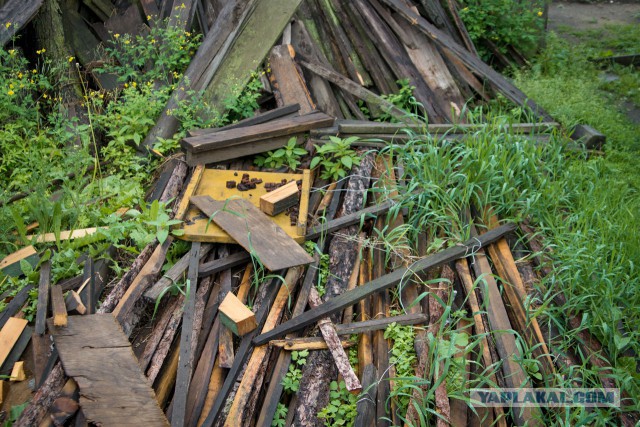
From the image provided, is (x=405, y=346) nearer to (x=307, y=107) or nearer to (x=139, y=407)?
(x=139, y=407)

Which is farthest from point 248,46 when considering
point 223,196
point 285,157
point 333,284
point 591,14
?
point 591,14

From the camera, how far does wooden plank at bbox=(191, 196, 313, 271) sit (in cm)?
381

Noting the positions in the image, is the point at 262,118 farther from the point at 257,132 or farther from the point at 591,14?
the point at 591,14

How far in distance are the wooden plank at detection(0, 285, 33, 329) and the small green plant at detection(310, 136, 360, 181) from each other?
2464 millimetres

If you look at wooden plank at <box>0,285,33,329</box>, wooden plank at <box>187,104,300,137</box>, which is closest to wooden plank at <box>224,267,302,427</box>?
→ wooden plank at <box>0,285,33,329</box>

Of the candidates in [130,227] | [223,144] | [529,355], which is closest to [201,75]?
[223,144]

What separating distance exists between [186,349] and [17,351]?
1112 millimetres

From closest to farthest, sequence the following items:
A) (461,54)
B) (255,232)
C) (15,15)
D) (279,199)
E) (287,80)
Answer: (255,232) < (279,199) < (15,15) < (287,80) < (461,54)

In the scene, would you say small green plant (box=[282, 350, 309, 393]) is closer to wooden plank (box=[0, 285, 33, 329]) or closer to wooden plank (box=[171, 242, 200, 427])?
wooden plank (box=[171, 242, 200, 427])

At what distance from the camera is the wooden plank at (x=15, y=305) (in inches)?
142

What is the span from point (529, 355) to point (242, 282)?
198 centimetres

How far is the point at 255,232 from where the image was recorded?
13.2ft

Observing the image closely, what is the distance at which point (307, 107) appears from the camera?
5402 millimetres

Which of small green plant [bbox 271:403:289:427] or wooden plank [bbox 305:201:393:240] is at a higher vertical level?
wooden plank [bbox 305:201:393:240]
